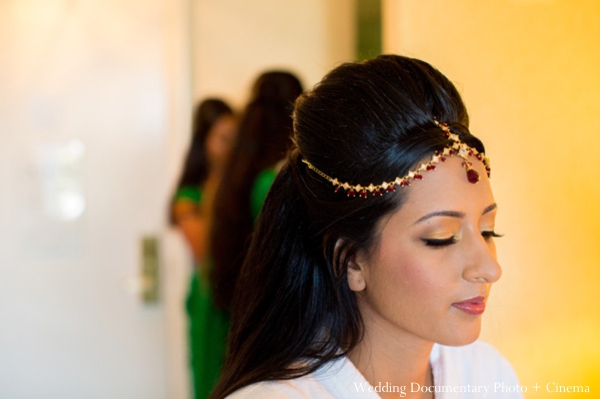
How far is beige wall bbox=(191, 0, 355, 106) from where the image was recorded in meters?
2.37

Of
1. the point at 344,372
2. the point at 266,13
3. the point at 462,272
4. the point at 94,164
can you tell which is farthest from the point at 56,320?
the point at 462,272

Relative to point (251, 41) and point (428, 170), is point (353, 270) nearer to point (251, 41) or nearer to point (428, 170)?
point (428, 170)

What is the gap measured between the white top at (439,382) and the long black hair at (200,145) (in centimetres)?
137

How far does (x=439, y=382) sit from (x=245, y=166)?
2.81 ft

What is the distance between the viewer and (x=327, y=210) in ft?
3.14

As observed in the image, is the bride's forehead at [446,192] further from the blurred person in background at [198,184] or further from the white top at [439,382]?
the blurred person in background at [198,184]

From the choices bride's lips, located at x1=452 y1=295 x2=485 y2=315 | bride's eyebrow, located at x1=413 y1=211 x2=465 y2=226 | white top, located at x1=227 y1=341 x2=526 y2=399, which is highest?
bride's eyebrow, located at x1=413 y1=211 x2=465 y2=226

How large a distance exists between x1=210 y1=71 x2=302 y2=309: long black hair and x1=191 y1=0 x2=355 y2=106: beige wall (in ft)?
1.88

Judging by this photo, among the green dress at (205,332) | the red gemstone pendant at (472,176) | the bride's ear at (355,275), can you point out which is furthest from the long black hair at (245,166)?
the red gemstone pendant at (472,176)

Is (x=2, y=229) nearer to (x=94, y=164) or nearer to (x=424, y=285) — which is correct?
(x=94, y=164)

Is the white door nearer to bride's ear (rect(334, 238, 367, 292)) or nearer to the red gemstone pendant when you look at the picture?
bride's ear (rect(334, 238, 367, 292))

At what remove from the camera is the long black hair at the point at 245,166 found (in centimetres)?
175

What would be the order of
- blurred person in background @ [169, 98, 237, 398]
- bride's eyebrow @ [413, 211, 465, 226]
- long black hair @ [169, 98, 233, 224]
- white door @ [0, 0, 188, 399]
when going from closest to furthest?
bride's eyebrow @ [413, 211, 465, 226]
blurred person in background @ [169, 98, 237, 398]
long black hair @ [169, 98, 233, 224]
white door @ [0, 0, 188, 399]

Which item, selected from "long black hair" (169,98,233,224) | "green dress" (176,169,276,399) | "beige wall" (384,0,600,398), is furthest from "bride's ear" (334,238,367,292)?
"long black hair" (169,98,233,224)
